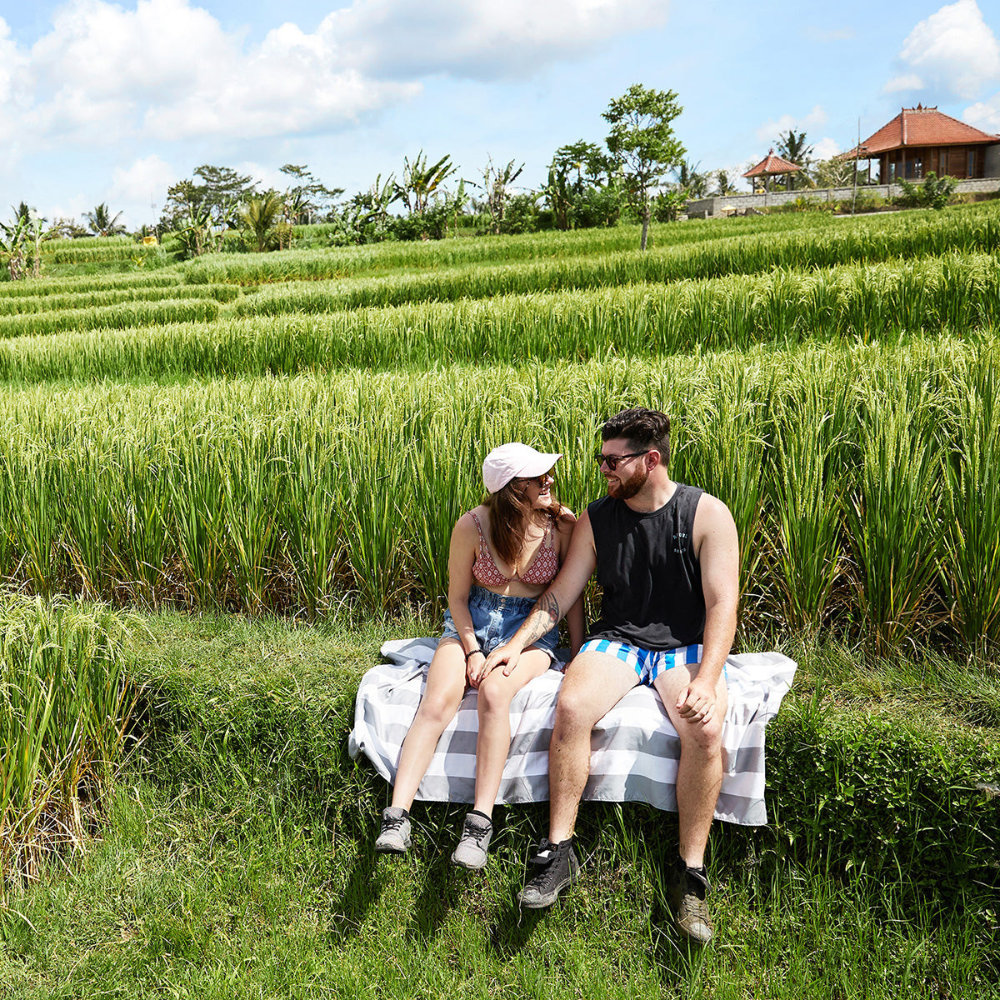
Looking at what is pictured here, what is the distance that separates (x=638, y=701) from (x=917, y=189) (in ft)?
103

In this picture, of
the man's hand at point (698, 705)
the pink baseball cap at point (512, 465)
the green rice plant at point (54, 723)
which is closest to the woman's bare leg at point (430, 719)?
the pink baseball cap at point (512, 465)

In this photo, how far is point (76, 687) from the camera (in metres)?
2.70

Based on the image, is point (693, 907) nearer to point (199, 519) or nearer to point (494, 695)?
point (494, 695)

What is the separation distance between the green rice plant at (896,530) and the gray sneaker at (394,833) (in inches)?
71.5

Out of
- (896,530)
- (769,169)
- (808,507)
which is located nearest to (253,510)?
(808,507)

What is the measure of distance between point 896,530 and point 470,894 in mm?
1936

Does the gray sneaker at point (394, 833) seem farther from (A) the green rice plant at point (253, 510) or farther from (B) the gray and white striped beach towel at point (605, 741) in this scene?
(A) the green rice plant at point (253, 510)

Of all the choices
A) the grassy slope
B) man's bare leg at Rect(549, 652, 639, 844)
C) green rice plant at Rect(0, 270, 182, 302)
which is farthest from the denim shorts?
green rice plant at Rect(0, 270, 182, 302)

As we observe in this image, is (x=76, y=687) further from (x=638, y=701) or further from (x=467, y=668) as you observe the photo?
(x=638, y=701)

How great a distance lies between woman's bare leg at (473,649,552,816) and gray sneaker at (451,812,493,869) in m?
0.03

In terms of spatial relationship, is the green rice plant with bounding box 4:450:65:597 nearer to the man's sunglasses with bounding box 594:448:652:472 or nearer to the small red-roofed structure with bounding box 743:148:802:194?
the man's sunglasses with bounding box 594:448:652:472

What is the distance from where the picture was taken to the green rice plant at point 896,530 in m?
2.76

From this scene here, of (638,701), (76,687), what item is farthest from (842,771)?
(76,687)

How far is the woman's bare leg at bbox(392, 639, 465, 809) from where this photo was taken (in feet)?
7.94
